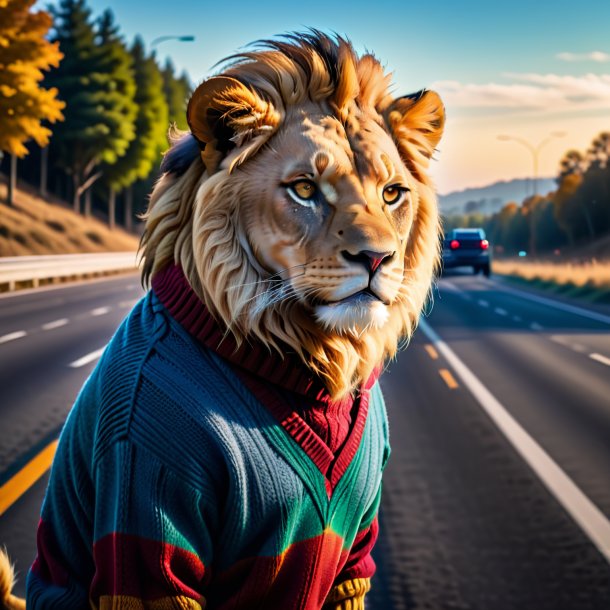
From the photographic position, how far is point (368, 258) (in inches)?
94.4

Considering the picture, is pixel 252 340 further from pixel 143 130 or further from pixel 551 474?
pixel 143 130

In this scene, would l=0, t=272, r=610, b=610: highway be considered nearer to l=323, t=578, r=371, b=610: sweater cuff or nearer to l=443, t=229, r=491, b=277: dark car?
l=323, t=578, r=371, b=610: sweater cuff

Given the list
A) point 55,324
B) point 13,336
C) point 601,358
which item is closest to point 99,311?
point 55,324

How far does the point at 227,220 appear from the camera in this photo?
246 cm

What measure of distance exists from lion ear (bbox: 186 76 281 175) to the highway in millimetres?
671

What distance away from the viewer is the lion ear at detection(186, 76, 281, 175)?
238 cm

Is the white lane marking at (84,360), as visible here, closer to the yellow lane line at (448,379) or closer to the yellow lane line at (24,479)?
the yellow lane line at (448,379)

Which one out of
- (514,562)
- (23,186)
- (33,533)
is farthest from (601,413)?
→ (23,186)

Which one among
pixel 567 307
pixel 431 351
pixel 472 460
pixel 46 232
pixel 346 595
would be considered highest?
pixel 346 595

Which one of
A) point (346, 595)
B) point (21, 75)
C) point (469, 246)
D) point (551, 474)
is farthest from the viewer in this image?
point (21, 75)

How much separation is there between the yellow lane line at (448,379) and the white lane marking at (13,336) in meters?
7.05

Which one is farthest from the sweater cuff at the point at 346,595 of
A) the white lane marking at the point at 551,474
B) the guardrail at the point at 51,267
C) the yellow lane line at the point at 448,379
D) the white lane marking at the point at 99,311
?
the guardrail at the point at 51,267

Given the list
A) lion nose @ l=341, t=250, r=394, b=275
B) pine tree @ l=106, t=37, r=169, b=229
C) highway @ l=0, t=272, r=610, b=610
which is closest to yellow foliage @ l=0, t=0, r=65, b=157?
highway @ l=0, t=272, r=610, b=610

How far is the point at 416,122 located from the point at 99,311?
20.4 meters
